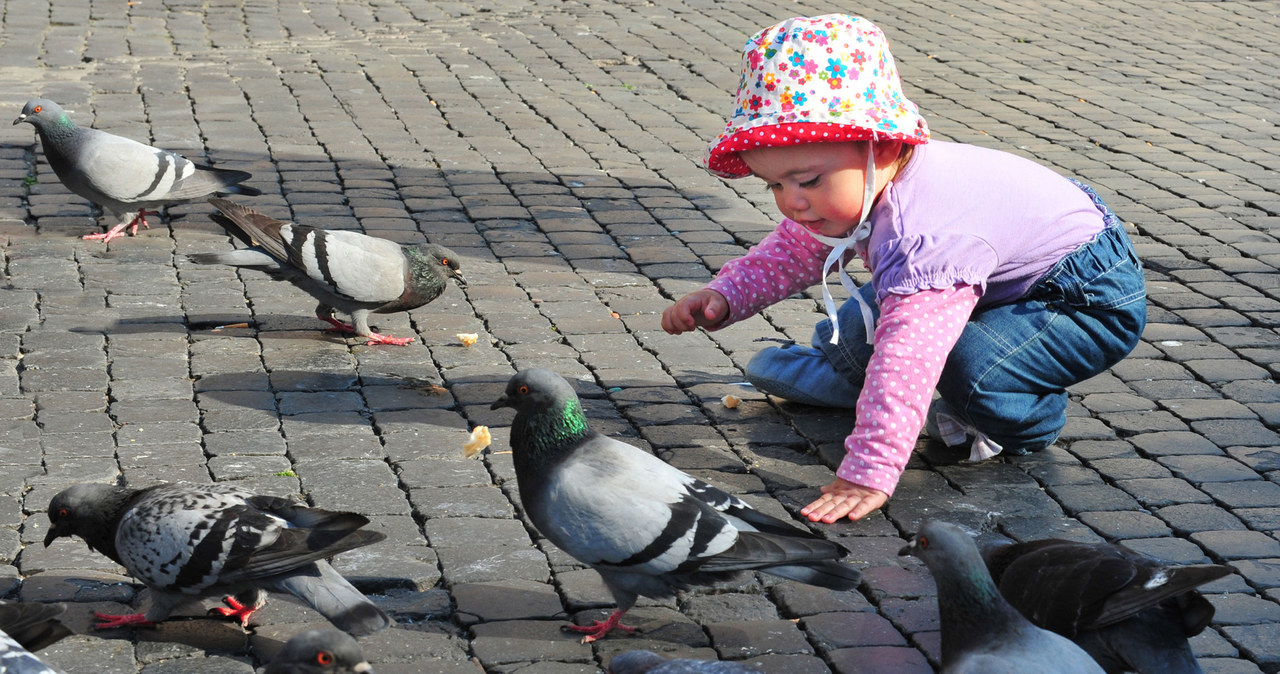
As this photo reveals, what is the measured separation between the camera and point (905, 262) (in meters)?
4.14

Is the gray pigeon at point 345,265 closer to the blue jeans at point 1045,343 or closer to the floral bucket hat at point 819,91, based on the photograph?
the floral bucket hat at point 819,91

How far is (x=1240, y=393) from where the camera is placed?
5.12 m

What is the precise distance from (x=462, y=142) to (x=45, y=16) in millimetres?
5853

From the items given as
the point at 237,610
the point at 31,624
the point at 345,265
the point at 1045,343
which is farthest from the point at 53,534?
the point at 1045,343

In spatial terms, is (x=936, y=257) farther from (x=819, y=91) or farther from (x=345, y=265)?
(x=345, y=265)

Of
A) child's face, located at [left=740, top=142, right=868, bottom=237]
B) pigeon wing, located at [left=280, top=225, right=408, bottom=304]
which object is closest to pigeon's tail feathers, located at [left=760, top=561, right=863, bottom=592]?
child's face, located at [left=740, top=142, right=868, bottom=237]

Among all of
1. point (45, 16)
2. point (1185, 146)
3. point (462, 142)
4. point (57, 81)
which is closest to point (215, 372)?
point (462, 142)

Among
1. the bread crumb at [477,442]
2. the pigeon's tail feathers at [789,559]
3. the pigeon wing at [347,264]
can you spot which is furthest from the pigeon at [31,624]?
the pigeon wing at [347,264]

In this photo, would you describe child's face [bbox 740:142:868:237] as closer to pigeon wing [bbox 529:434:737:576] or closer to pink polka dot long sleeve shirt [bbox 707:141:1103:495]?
pink polka dot long sleeve shirt [bbox 707:141:1103:495]

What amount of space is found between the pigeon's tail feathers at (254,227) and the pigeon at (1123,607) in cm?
358

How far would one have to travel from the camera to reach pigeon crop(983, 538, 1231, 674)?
3.00 metres

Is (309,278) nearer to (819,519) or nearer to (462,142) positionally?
(819,519)

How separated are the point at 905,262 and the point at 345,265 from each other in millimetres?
2439

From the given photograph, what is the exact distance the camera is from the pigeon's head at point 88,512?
3.51 meters
